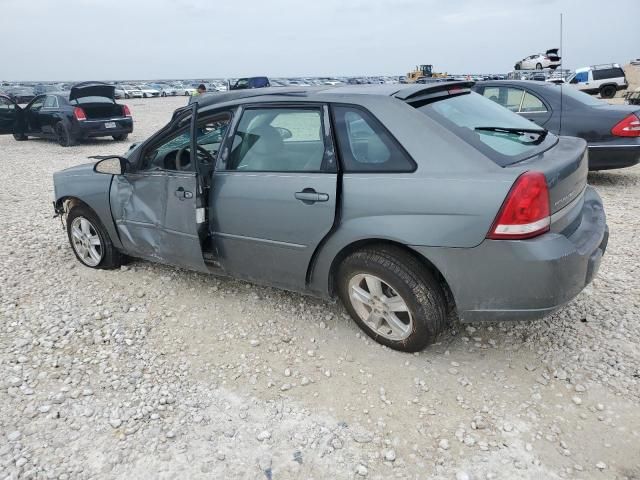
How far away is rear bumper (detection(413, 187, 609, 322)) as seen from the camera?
2.45 metres

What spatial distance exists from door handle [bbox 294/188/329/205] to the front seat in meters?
0.31

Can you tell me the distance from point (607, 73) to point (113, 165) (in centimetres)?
2871

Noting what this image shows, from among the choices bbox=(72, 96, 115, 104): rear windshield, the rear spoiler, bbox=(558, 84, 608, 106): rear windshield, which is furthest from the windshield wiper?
bbox=(72, 96, 115, 104): rear windshield

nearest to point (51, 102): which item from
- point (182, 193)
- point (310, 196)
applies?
point (182, 193)

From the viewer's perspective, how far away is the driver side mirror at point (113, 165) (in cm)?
386

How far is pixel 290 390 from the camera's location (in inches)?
110

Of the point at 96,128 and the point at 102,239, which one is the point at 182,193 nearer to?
the point at 102,239

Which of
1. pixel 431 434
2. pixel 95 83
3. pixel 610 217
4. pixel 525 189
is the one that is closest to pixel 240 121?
pixel 525 189

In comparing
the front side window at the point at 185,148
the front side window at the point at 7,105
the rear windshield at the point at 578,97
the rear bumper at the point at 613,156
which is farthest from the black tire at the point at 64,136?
the rear bumper at the point at 613,156

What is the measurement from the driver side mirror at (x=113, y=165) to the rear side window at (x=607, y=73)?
2845cm

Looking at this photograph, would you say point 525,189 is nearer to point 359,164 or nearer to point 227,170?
point 359,164

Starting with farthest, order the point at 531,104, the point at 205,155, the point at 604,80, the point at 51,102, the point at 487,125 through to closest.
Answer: the point at 604,80 → the point at 51,102 → the point at 531,104 → the point at 205,155 → the point at 487,125

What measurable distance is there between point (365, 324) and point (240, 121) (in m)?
1.63

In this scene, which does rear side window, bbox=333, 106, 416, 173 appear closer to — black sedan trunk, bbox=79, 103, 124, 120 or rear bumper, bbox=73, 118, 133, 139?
rear bumper, bbox=73, 118, 133, 139
